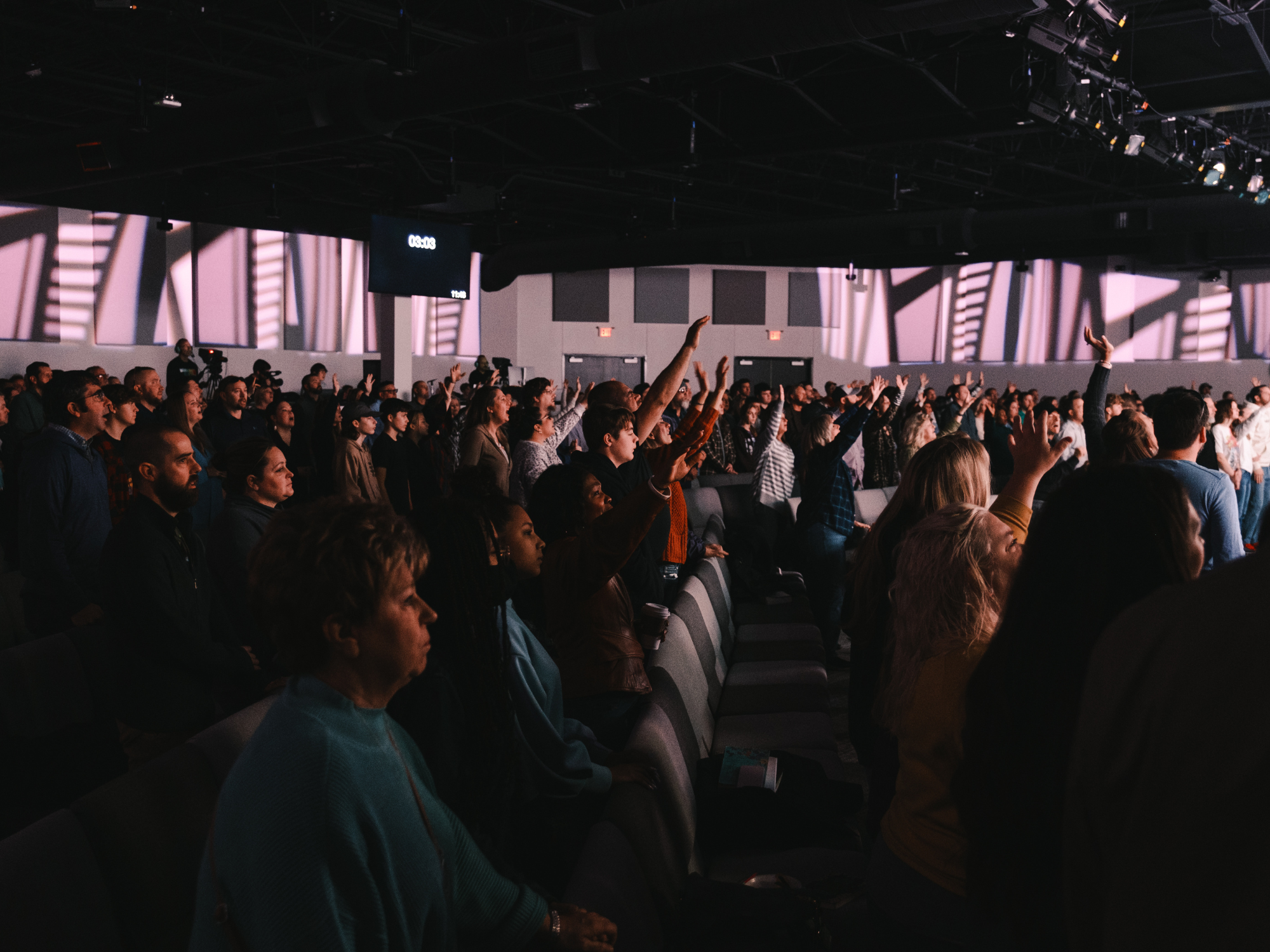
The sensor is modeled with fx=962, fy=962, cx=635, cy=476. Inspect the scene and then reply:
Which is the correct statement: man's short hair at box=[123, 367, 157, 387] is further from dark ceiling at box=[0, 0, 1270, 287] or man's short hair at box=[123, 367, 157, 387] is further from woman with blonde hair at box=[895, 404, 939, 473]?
woman with blonde hair at box=[895, 404, 939, 473]

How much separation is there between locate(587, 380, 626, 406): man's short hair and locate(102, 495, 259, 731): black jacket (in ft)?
5.64

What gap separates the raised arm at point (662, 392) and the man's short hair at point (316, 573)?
113 inches

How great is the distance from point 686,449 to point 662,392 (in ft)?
6.30

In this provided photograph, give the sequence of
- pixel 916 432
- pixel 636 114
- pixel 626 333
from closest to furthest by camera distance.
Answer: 1. pixel 916 432
2. pixel 636 114
3. pixel 626 333

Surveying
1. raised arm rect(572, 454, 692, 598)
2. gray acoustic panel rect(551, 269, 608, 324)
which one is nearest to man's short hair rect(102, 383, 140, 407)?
raised arm rect(572, 454, 692, 598)

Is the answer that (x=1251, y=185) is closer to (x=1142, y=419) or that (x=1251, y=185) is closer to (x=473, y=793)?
(x=1142, y=419)

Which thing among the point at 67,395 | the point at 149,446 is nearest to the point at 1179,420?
the point at 149,446

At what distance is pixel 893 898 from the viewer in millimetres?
1749

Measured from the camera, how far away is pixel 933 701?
1.69 m

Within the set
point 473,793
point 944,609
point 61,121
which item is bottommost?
point 473,793

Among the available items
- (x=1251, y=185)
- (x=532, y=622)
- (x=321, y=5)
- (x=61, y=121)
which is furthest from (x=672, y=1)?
(x=61, y=121)

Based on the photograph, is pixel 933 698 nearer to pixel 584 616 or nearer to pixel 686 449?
pixel 686 449

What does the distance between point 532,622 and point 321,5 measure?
768cm

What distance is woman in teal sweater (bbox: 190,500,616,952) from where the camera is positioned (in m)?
1.15
